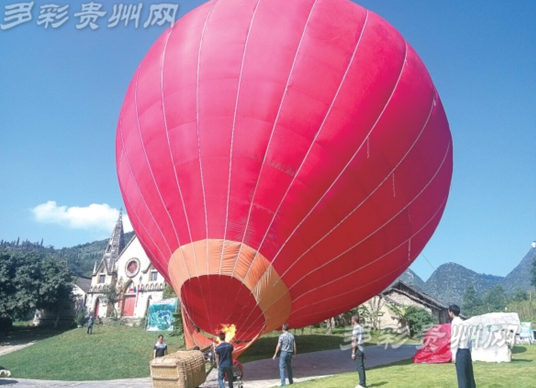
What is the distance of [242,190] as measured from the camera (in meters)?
7.78

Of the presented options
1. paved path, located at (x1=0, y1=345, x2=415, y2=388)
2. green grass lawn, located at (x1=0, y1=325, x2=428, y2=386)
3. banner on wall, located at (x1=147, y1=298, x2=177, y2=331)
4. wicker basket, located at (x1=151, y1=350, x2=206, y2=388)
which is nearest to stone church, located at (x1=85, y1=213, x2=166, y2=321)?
banner on wall, located at (x1=147, y1=298, x2=177, y2=331)

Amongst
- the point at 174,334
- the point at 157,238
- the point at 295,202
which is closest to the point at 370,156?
the point at 295,202

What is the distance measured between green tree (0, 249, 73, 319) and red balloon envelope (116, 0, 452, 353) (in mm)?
30935

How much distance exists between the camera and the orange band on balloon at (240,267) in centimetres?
772

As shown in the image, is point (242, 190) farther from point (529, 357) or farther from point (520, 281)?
point (520, 281)

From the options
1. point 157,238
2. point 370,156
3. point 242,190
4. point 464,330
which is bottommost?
point 464,330

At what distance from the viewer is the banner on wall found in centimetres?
2731

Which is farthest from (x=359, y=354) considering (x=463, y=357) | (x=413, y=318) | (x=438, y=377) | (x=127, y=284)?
(x=127, y=284)

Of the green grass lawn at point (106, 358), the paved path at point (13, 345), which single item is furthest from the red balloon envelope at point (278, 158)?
the paved path at point (13, 345)

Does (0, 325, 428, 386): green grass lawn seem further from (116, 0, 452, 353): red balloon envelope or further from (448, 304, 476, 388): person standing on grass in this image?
(448, 304, 476, 388): person standing on grass

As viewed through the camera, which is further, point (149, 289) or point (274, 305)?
point (149, 289)

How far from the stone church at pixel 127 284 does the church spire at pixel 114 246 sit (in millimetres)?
104

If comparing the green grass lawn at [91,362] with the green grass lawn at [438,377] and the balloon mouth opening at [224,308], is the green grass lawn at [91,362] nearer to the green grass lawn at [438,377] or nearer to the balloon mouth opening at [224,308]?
the balloon mouth opening at [224,308]

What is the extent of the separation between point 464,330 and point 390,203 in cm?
345
